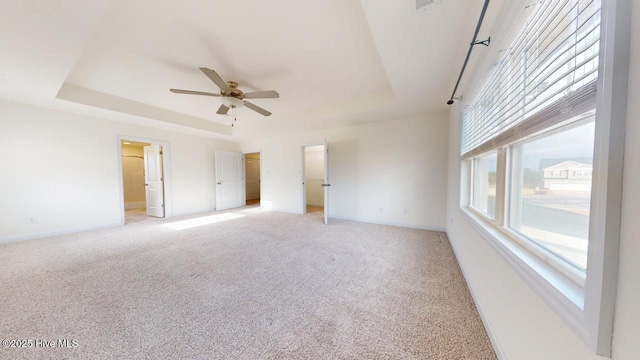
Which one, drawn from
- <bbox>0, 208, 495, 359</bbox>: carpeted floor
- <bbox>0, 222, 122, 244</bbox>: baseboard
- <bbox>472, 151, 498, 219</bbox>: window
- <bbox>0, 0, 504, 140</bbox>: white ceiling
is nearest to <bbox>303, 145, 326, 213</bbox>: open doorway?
<bbox>0, 0, 504, 140</bbox>: white ceiling

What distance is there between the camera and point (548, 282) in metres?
0.77

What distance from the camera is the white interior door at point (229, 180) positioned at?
19.0 feet

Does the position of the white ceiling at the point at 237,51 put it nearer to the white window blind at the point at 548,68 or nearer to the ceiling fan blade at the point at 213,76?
the ceiling fan blade at the point at 213,76

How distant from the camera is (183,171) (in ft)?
16.9

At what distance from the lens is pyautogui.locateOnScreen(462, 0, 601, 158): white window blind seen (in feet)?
2.19

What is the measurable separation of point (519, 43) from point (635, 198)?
1.19 meters

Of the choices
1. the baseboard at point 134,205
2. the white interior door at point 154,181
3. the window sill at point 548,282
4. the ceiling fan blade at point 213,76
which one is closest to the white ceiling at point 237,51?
the ceiling fan blade at point 213,76

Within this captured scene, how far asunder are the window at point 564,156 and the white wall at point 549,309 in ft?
0.06

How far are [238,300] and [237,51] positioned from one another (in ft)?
8.24

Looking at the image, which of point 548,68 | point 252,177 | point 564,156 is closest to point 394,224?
point 564,156

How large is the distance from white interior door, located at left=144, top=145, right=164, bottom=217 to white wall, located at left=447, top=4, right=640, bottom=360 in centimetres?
618

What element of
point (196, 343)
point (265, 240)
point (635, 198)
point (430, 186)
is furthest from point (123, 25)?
point (430, 186)

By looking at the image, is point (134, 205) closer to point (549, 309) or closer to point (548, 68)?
point (549, 309)

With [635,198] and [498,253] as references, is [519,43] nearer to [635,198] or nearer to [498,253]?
[635,198]
